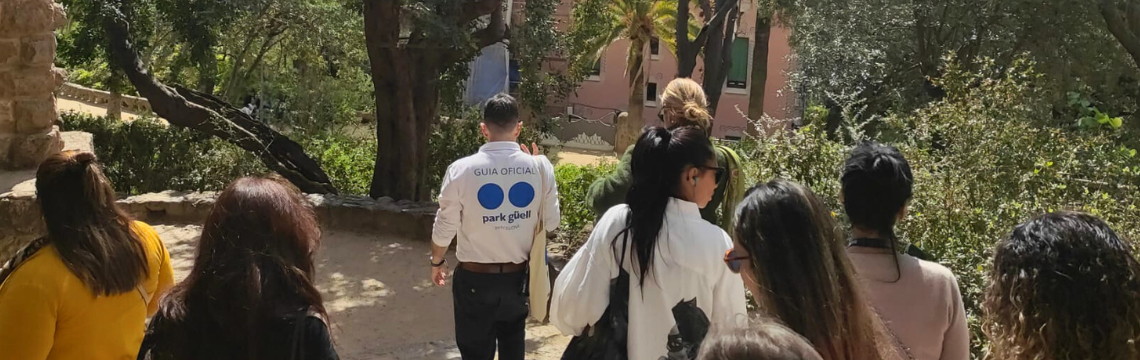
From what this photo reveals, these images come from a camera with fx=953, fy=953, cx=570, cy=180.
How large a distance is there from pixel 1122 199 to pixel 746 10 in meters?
26.5

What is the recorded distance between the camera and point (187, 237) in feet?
29.5

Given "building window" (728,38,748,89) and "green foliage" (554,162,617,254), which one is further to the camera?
"building window" (728,38,748,89)

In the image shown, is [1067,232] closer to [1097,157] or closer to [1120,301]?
[1120,301]

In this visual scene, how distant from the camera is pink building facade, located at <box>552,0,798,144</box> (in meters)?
32.1

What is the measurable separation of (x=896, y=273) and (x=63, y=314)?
226 centimetres

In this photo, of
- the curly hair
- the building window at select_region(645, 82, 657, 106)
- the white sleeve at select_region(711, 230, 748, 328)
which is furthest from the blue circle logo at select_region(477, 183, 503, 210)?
the building window at select_region(645, 82, 657, 106)

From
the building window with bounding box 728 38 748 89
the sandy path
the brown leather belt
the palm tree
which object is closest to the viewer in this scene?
the brown leather belt

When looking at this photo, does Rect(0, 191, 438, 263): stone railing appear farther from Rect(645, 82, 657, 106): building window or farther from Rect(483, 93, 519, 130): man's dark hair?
Rect(645, 82, 657, 106): building window

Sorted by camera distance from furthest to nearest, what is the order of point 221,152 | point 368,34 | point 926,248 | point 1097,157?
point 221,152 → point 368,34 → point 1097,157 → point 926,248

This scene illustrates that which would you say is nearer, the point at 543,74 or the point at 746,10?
the point at 543,74

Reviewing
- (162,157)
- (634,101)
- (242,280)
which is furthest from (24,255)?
A: (634,101)

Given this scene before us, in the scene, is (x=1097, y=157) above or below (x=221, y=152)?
above

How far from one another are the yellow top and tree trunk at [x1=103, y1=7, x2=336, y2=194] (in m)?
9.03

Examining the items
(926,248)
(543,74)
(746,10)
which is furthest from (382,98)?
(746,10)
